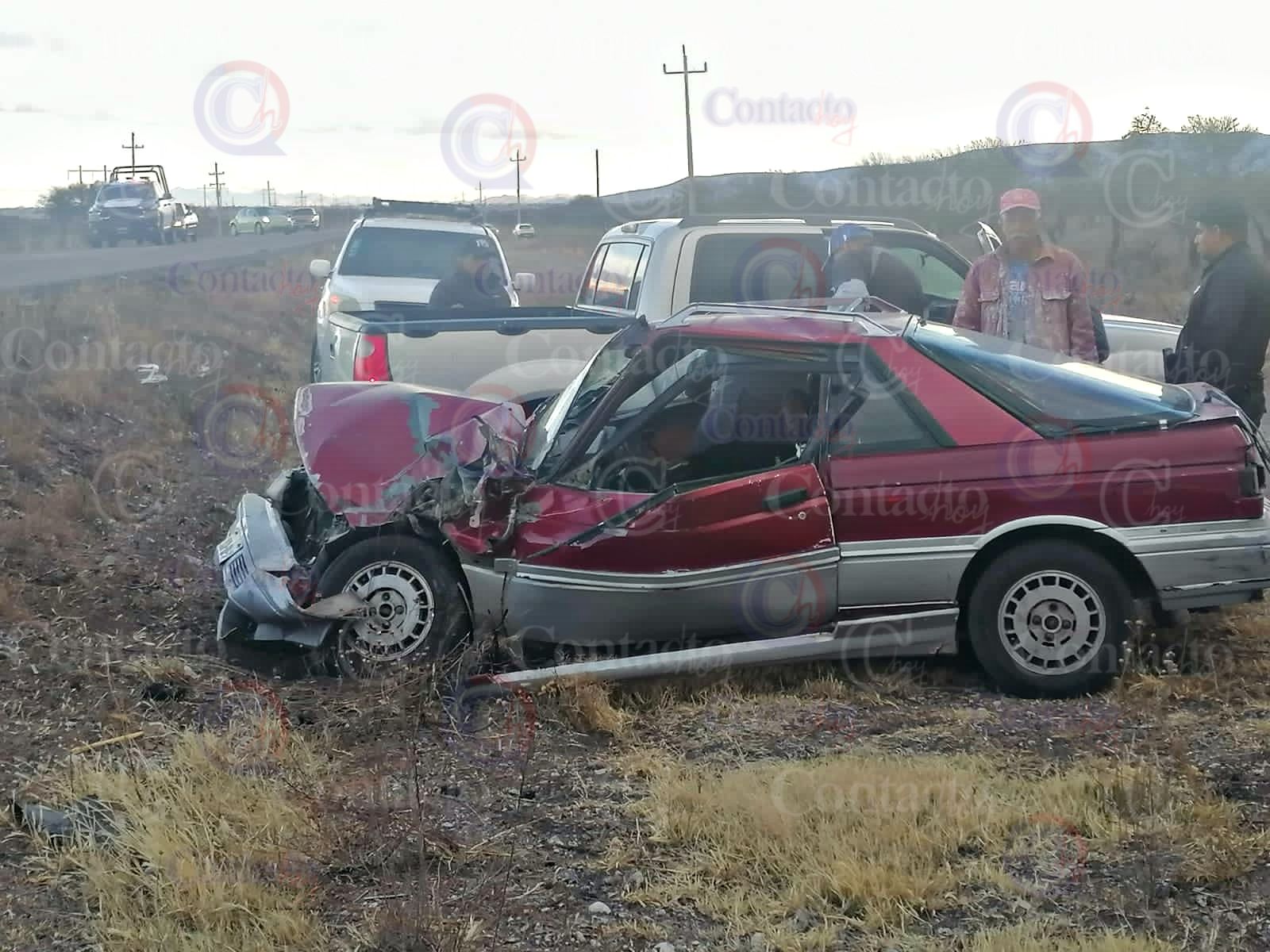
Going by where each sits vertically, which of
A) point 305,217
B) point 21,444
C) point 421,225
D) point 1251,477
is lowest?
point 1251,477

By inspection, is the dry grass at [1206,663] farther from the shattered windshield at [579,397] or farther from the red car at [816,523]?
the shattered windshield at [579,397]

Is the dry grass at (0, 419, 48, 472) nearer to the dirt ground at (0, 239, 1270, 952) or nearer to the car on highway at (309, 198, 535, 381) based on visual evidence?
the car on highway at (309, 198, 535, 381)

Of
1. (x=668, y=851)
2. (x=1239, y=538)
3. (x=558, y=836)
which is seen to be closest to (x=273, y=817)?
(x=558, y=836)

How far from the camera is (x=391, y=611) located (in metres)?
5.17

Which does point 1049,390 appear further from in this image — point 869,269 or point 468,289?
point 468,289

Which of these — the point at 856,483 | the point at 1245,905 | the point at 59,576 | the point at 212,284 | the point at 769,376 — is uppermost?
the point at 212,284

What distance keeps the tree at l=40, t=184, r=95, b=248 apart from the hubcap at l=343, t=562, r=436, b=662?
168 ft

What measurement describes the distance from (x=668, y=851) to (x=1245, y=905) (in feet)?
4.88

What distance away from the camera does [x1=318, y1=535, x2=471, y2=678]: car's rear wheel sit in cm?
513

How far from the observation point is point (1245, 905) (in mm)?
3256

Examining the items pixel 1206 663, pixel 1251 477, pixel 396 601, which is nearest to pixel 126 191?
pixel 396 601

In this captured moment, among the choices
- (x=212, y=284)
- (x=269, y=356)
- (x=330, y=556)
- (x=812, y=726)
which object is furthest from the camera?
(x=212, y=284)

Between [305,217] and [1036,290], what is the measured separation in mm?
65921

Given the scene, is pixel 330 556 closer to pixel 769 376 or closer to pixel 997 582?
pixel 769 376
